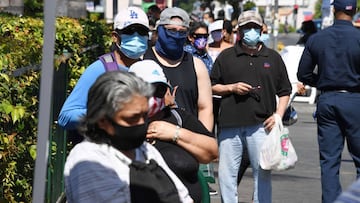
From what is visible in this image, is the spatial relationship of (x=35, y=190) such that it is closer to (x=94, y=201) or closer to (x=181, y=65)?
(x=94, y=201)

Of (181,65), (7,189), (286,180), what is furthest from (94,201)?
(286,180)

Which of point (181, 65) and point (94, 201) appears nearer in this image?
point (94, 201)

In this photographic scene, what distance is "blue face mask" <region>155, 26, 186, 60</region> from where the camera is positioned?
7500 millimetres

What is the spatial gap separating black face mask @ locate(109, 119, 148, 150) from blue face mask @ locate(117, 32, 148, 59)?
7.74 ft

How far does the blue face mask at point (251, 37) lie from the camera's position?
29.9 feet

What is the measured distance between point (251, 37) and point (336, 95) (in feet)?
2.76

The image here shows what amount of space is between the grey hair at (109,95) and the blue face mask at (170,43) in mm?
3242

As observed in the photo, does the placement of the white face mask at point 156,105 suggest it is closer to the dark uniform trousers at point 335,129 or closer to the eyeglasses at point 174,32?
the eyeglasses at point 174,32

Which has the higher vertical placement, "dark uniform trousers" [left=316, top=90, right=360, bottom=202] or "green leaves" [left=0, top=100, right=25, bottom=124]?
"green leaves" [left=0, top=100, right=25, bottom=124]

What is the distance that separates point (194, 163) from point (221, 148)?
385 centimetres

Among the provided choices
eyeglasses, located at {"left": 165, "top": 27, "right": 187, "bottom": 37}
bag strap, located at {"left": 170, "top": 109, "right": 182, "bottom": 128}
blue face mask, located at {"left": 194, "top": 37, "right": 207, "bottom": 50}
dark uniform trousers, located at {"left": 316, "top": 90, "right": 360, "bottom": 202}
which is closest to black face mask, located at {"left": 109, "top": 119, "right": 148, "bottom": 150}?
bag strap, located at {"left": 170, "top": 109, "right": 182, "bottom": 128}

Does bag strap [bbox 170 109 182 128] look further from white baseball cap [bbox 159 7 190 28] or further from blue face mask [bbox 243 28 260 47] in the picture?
blue face mask [bbox 243 28 260 47]

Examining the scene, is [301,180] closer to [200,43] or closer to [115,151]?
[200,43]

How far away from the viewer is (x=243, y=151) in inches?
357
